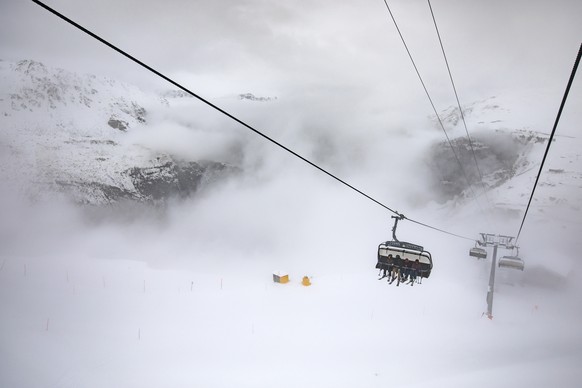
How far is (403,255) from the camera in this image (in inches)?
536

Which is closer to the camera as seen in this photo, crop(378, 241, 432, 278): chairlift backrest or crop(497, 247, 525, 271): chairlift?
crop(378, 241, 432, 278): chairlift backrest

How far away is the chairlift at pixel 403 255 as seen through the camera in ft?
43.6

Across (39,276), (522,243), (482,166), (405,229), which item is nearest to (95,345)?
(39,276)

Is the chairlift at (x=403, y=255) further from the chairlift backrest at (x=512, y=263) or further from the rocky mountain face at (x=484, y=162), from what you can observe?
the rocky mountain face at (x=484, y=162)

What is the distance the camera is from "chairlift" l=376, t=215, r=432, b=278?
13.3 m

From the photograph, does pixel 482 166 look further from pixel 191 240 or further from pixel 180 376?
pixel 180 376

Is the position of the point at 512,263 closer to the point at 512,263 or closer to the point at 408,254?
the point at 512,263

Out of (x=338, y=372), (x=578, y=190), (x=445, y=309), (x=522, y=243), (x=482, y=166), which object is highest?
(x=482, y=166)

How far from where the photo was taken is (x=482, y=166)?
472ft

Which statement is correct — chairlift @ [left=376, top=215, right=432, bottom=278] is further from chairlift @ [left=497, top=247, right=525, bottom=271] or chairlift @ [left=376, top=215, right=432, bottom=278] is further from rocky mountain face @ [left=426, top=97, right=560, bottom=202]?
rocky mountain face @ [left=426, top=97, right=560, bottom=202]

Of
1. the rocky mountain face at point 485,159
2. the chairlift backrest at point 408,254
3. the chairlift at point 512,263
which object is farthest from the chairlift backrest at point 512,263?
the rocky mountain face at point 485,159

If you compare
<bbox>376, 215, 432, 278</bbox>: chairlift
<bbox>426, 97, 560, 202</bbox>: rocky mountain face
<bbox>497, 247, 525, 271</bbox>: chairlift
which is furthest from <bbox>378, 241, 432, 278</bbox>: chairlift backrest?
<bbox>426, 97, 560, 202</bbox>: rocky mountain face

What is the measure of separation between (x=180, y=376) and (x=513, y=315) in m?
40.7

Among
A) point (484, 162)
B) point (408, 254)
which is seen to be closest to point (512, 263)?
point (408, 254)
